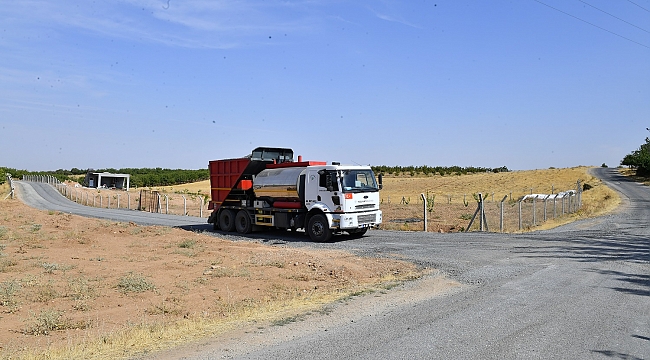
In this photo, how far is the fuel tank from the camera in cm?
2148

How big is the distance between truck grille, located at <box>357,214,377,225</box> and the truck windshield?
978 mm

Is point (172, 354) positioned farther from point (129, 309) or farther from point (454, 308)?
point (454, 308)

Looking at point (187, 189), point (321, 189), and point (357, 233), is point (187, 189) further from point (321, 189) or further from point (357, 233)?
point (321, 189)

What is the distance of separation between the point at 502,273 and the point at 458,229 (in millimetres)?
12410

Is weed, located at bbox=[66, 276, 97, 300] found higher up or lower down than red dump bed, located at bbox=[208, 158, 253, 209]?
lower down

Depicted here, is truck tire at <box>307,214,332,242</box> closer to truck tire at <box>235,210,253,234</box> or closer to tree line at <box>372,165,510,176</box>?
truck tire at <box>235,210,253,234</box>

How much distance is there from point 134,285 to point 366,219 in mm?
10215

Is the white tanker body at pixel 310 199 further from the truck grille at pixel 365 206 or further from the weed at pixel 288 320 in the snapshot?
the weed at pixel 288 320

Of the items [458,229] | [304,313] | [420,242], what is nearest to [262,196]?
[420,242]

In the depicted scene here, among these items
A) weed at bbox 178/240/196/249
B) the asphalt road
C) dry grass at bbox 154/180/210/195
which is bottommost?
weed at bbox 178/240/196/249

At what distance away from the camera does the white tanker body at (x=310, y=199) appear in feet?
65.0

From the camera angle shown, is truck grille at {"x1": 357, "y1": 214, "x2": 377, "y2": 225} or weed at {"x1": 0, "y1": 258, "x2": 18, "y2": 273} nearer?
weed at {"x1": 0, "y1": 258, "x2": 18, "y2": 273}

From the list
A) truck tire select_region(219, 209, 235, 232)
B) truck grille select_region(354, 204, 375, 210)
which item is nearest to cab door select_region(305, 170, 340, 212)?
truck grille select_region(354, 204, 375, 210)

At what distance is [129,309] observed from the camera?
10086 mm
